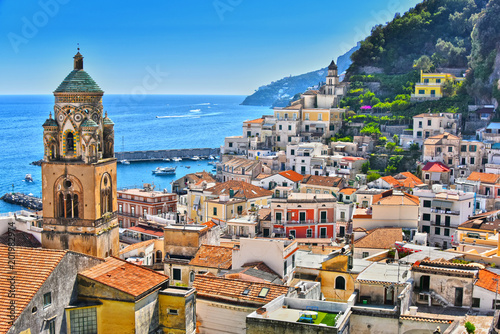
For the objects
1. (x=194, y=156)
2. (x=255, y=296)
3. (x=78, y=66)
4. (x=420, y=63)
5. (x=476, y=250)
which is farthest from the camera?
(x=194, y=156)

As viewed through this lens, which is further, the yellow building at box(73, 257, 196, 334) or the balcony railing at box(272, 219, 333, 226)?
the balcony railing at box(272, 219, 333, 226)

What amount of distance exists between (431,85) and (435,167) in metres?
20.9

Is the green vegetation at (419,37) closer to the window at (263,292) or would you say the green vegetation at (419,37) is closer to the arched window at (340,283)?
the arched window at (340,283)

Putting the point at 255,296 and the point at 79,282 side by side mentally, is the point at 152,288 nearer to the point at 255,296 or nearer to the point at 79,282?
the point at 79,282

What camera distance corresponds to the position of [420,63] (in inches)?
3233

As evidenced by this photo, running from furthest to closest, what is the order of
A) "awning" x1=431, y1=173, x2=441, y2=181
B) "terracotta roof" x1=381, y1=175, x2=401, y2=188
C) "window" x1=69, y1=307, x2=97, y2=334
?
"awning" x1=431, y1=173, x2=441, y2=181 → "terracotta roof" x1=381, y1=175, x2=401, y2=188 → "window" x1=69, y1=307, x2=97, y2=334

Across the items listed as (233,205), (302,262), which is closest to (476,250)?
(302,262)

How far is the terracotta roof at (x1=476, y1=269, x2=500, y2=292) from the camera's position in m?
18.3

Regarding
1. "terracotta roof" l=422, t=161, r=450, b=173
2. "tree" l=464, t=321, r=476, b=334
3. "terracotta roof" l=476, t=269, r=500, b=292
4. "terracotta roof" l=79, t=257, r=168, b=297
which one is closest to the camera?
"tree" l=464, t=321, r=476, b=334

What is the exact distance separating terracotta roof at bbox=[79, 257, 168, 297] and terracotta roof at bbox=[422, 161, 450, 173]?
4309cm

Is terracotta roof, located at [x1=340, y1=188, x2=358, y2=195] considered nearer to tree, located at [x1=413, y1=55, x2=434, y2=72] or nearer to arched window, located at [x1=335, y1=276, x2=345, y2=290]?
arched window, located at [x1=335, y1=276, x2=345, y2=290]

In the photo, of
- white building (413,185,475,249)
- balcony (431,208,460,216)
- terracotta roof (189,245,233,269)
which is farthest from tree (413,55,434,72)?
terracotta roof (189,245,233,269)

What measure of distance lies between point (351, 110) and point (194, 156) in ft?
159

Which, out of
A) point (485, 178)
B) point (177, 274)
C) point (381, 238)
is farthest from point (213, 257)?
point (485, 178)
